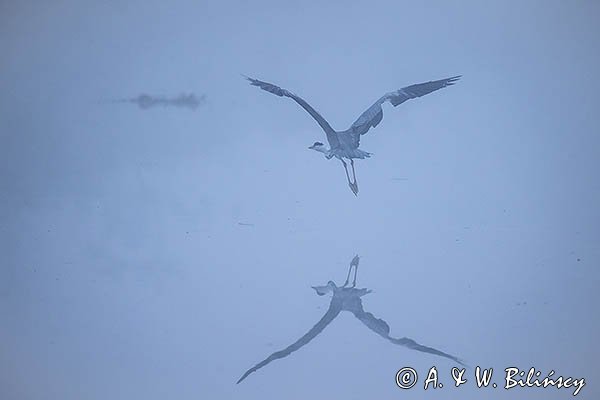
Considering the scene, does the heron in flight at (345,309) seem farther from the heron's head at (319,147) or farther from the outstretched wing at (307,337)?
the heron's head at (319,147)

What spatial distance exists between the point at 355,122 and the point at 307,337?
79 centimetres

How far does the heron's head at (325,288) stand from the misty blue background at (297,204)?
0.03 m

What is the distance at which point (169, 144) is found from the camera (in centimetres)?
213

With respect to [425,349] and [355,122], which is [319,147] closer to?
[355,122]

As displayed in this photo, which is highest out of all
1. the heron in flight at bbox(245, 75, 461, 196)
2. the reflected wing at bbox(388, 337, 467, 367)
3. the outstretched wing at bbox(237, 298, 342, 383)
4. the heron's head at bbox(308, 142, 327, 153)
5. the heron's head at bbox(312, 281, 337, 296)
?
the heron in flight at bbox(245, 75, 461, 196)

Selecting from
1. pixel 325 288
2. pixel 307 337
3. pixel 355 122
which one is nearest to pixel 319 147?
pixel 355 122

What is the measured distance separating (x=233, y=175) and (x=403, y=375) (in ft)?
3.08

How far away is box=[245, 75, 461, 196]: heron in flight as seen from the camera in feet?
6.82

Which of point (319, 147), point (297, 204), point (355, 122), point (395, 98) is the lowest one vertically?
point (297, 204)

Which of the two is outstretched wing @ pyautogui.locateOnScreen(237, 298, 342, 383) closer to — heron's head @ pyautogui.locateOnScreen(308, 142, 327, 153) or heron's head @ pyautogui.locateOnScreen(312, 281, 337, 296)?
heron's head @ pyautogui.locateOnScreen(312, 281, 337, 296)

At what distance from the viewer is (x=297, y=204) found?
2.12 m

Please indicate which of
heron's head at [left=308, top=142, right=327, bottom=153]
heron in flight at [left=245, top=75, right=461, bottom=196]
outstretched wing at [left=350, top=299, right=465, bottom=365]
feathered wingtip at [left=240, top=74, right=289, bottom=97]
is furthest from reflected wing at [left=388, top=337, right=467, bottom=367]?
feathered wingtip at [left=240, top=74, right=289, bottom=97]

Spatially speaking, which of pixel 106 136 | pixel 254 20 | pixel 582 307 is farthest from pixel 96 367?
pixel 582 307

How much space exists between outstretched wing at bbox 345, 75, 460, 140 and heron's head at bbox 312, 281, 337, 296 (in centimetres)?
→ 55
